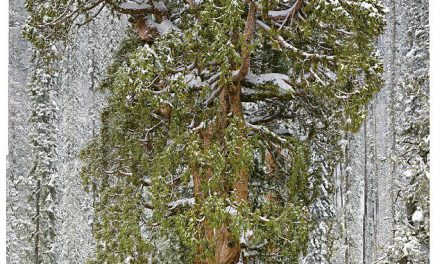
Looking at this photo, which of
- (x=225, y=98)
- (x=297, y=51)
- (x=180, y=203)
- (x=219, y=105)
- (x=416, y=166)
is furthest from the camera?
(x=416, y=166)

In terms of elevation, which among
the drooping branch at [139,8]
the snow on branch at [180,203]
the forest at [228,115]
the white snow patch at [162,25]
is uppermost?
the drooping branch at [139,8]

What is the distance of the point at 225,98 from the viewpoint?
22.1 feet

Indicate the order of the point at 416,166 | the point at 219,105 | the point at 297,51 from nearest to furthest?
1. the point at 297,51
2. the point at 219,105
3. the point at 416,166

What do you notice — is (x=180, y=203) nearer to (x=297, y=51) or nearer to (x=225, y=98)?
(x=225, y=98)

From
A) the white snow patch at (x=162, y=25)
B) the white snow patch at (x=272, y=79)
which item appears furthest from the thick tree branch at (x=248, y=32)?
the white snow patch at (x=162, y=25)

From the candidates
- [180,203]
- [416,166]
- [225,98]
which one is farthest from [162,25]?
[416,166]

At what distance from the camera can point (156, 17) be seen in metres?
7.32

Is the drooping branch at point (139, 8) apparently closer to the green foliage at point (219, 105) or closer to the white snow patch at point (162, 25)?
the white snow patch at point (162, 25)

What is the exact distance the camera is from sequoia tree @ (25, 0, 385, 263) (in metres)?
6.14

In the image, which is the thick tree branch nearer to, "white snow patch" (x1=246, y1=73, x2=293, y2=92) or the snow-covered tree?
"white snow patch" (x1=246, y1=73, x2=293, y2=92)

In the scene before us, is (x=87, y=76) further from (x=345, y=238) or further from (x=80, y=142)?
(x=345, y=238)

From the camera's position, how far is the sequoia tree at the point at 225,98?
6141 mm

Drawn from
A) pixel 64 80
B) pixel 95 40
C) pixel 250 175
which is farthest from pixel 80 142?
pixel 250 175
